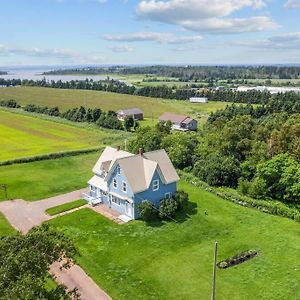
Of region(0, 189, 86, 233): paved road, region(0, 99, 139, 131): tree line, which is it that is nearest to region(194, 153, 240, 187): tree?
region(0, 189, 86, 233): paved road

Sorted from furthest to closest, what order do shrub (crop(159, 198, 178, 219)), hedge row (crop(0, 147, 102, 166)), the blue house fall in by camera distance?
hedge row (crop(0, 147, 102, 166)) < the blue house < shrub (crop(159, 198, 178, 219))

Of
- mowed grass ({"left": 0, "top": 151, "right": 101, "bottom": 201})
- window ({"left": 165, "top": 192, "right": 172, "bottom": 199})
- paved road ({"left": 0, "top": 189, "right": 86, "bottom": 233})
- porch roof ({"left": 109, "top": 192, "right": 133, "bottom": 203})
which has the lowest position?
paved road ({"left": 0, "top": 189, "right": 86, "bottom": 233})

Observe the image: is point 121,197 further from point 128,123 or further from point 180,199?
point 128,123

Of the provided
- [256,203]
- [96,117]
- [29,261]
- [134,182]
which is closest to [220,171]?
[256,203]

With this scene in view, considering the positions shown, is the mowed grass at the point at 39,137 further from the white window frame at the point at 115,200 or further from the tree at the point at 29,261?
the tree at the point at 29,261

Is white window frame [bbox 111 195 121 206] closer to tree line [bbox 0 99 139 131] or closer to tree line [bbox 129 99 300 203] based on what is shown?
tree line [bbox 129 99 300 203]

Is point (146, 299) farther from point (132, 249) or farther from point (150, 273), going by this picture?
point (132, 249)
